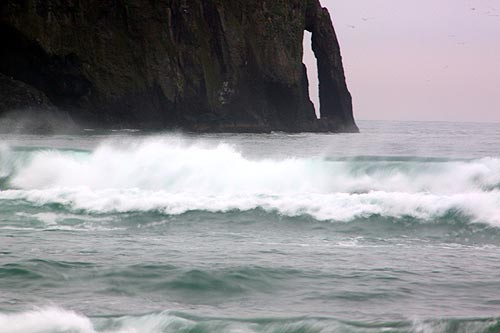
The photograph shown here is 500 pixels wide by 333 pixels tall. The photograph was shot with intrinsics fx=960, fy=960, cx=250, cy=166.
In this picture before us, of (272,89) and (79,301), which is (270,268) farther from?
(272,89)

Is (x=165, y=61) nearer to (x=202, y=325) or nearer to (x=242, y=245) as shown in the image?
(x=242, y=245)

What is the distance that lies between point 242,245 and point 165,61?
184ft

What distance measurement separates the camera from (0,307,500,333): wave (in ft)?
33.9

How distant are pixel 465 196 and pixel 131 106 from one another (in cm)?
4964

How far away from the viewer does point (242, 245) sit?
16141mm

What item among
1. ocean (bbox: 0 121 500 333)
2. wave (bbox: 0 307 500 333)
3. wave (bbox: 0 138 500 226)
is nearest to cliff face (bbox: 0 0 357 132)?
wave (bbox: 0 138 500 226)

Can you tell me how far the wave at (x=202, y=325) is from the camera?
10.3m

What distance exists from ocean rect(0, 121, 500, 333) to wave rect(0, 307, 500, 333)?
22mm

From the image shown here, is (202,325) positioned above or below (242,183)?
below

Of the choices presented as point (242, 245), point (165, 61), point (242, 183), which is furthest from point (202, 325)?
point (165, 61)

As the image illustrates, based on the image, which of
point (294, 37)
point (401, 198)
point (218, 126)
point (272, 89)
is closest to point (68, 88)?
point (218, 126)

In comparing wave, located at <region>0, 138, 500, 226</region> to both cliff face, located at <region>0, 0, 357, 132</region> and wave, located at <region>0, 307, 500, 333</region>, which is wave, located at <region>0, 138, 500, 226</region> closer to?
wave, located at <region>0, 307, 500, 333</region>

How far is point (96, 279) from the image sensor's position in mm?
12836

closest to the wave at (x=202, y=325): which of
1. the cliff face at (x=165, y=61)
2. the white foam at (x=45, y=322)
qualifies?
the white foam at (x=45, y=322)
